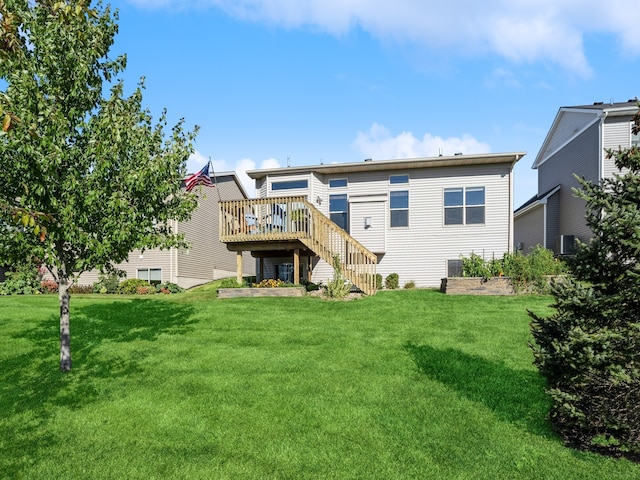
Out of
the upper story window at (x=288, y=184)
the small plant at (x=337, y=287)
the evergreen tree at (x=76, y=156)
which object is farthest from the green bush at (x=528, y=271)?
the evergreen tree at (x=76, y=156)

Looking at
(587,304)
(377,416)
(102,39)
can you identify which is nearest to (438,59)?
(102,39)

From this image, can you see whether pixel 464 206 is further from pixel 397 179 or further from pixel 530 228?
pixel 530 228

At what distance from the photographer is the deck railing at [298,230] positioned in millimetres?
14164

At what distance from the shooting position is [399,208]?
18.1m

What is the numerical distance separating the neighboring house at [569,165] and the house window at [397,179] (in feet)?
24.3

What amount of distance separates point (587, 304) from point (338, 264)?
951 cm

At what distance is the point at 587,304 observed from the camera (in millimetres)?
4324

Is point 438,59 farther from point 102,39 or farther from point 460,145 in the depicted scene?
point 102,39

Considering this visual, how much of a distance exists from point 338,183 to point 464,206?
5631 mm

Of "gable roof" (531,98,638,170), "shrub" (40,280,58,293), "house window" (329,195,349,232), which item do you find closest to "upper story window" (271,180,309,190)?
"house window" (329,195,349,232)

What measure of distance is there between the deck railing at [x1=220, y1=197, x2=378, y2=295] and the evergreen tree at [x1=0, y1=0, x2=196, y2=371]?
733 centimetres

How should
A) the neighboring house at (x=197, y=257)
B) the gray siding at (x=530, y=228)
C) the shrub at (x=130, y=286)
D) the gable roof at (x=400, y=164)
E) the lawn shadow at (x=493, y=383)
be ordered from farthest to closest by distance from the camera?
the gray siding at (x=530, y=228), the neighboring house at (x=197, y=257), the shrub at (x=130, y=286), the gable roof at (x=400, y=164), the lawn shadow at (x=493, y=383)

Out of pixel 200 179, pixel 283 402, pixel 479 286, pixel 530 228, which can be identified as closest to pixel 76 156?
pixel 283 402

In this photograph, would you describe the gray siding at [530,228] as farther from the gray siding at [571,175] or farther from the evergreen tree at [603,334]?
the evergreen tree at [603,334]
